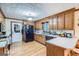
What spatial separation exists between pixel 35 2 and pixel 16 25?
1.68 feet

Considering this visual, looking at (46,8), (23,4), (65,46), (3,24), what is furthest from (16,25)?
(65,46)

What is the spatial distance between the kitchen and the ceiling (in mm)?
38

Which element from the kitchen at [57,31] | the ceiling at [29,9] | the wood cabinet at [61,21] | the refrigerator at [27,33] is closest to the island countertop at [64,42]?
the kitchen at [57,31]

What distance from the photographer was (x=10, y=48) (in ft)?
4.73

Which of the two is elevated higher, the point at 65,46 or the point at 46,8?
the point at 46,8

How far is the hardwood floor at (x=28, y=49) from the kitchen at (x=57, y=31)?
0.23 feet

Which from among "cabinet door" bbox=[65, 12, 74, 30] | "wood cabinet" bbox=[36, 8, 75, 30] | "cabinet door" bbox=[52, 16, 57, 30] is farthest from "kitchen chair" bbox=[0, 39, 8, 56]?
"cabinet door" bbox=[65, 12, 74, 30]

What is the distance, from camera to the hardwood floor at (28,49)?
145 centimetres

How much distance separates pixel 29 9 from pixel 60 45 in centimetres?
80

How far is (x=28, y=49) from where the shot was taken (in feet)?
4.80

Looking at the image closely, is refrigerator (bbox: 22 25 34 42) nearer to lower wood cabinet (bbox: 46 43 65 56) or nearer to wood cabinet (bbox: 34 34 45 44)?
wood cabinet (bbox: 34 34 45 44)

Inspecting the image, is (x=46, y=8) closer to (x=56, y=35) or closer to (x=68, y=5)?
(x=68, y=5)

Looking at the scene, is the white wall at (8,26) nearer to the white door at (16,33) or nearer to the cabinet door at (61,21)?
the white door at (16,33)

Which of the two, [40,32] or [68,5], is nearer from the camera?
[68,5]
